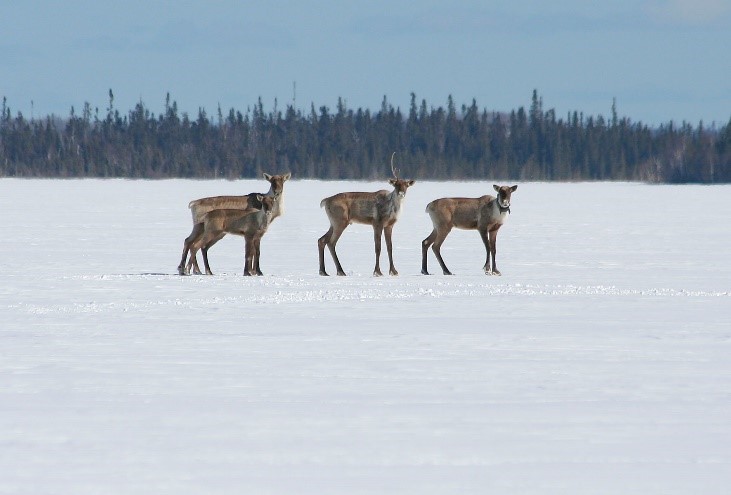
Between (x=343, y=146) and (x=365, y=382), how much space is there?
5375 inches

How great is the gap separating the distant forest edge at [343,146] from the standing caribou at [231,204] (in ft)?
377

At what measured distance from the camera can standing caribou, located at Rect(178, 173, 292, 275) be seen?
17812 mm

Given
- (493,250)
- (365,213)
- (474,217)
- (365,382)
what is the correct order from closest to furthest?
1. (365,382)
2. (365,213)
3. (493,250)
4. (474,217)

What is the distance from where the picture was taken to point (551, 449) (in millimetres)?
6602

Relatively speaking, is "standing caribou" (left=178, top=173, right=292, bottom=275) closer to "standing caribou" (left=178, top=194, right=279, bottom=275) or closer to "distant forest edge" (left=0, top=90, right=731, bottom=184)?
"standing caribou" (left=178, top=194, right=279, bottom=275)

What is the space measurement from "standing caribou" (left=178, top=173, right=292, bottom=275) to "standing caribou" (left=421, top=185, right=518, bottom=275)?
88.3 inches

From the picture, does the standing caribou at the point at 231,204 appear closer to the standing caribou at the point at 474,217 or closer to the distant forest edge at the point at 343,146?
the standing caribou at the point at 474,217

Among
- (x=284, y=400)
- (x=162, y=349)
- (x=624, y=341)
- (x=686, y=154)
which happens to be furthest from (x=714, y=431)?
(x=686, y=154)

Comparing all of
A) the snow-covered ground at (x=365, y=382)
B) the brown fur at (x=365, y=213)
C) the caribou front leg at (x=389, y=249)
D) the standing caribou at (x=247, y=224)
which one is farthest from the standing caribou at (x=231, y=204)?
the caribou front leg at (x=389, y=249)

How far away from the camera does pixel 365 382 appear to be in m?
8.66

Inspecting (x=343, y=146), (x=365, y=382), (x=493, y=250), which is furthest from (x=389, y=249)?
(x=343, y=146)

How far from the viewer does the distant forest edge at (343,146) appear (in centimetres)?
13925

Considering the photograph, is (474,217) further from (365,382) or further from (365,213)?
(365,382)

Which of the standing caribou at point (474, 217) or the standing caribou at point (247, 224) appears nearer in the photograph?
the standing caribou at point (247, 224)
